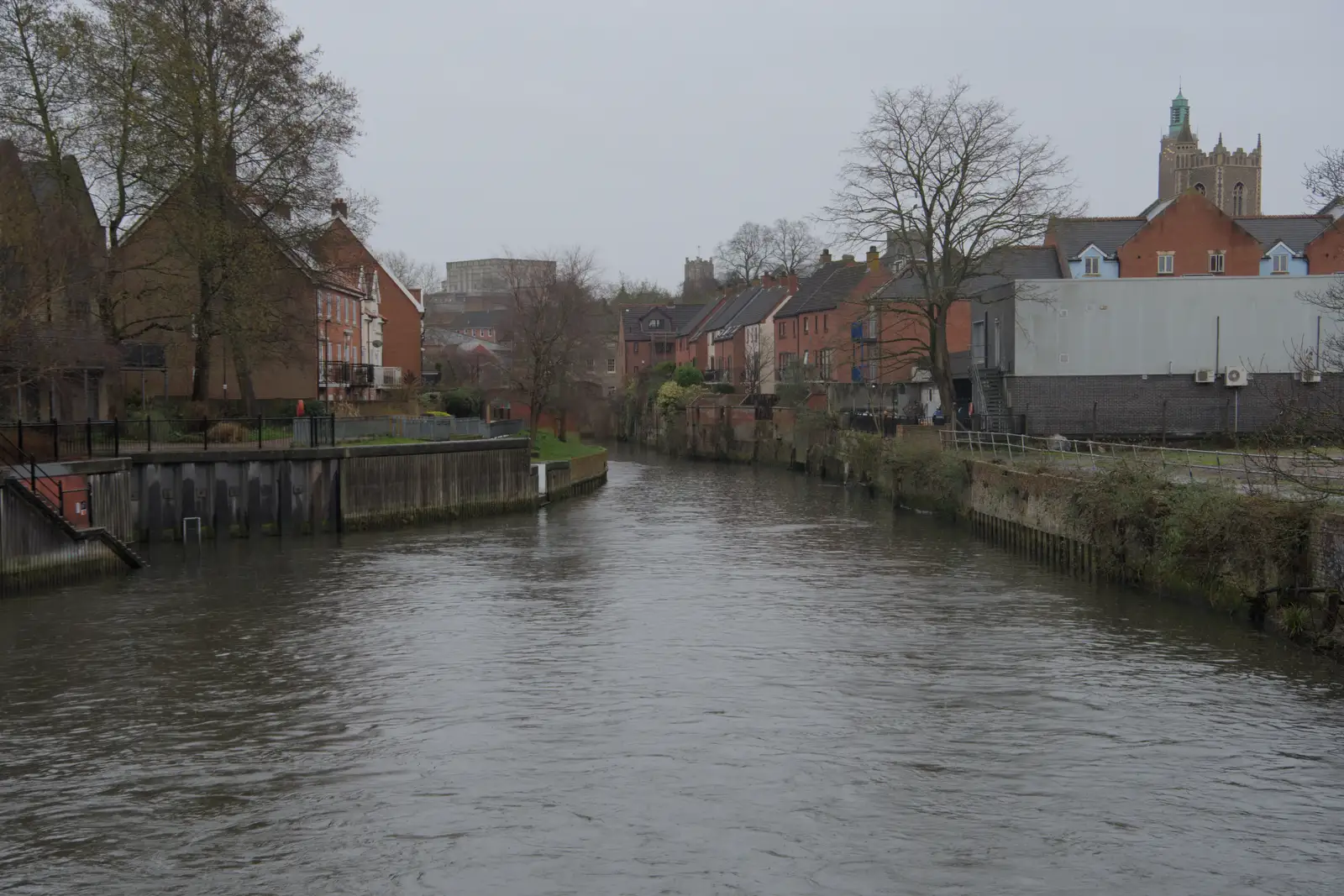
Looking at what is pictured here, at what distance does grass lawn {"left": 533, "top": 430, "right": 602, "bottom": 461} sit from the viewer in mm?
54375

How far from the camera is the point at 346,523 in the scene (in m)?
38.2

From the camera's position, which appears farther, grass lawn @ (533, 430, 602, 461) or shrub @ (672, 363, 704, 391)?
shrub @ (672, 363, 704, 391)

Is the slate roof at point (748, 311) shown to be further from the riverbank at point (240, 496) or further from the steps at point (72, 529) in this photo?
the steps at point (72, 529)

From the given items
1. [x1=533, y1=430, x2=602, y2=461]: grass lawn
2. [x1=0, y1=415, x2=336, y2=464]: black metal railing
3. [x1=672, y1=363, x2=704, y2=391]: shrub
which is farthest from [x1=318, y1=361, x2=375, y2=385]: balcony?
[x1=672, y1=363, x2=704, y2=391]: shrub

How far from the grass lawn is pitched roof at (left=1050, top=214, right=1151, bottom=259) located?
25983 millimetres

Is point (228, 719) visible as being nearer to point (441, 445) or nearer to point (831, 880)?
point (831, 880)

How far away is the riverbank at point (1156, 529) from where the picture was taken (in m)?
21.0

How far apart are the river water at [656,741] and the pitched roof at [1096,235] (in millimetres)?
40461

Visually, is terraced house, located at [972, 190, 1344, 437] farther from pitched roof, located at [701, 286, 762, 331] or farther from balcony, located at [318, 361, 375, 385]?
pitched roof, located at [701, 286, 762, 331]

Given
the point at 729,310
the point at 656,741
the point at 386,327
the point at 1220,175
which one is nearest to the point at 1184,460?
the point at 656,741

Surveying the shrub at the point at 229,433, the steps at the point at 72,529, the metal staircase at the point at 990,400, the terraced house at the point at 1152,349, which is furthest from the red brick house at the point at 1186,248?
the steps at the point at 72,529

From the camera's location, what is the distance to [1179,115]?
148 metres

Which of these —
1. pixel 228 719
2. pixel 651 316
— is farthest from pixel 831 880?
pixel 651 316

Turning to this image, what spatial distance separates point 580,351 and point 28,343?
56027mm
